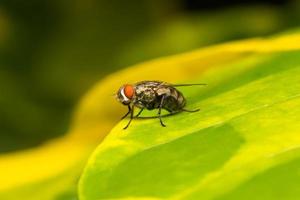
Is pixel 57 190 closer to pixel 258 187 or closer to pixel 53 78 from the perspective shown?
pixel 258 187

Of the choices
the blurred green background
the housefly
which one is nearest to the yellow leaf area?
the housefly

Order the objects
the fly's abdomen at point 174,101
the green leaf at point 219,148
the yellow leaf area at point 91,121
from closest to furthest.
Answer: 1. the green leaf at point 219,148
2. the fly's abdomen at point 174,101
3. the yellow leaf area at point 91,121

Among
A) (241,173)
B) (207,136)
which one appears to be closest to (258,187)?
(241,173)

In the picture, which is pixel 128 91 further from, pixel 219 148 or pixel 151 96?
pixel 219 148

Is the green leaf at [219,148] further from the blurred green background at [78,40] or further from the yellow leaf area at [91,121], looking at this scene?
the blurred green background at [78,40]

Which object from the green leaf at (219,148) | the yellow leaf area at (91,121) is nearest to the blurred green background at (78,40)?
the yellow leaf area at (91,121)

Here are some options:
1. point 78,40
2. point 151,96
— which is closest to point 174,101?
point 151,96

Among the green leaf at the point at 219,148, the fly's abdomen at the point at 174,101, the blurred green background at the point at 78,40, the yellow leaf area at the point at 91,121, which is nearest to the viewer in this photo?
the green leaf at the point at 219,148
